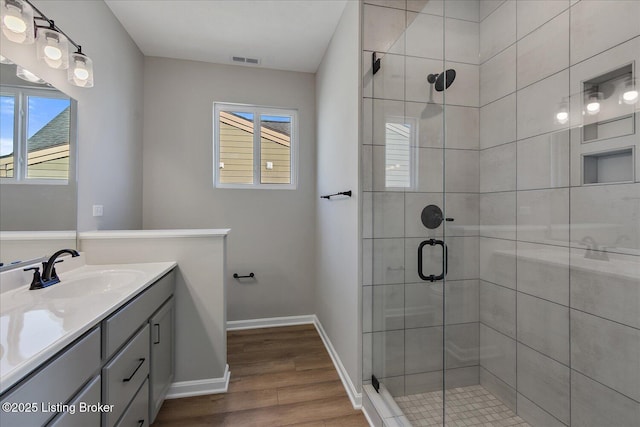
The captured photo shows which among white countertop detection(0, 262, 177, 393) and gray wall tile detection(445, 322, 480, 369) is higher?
white countertop detection(0, 262, 177, 393)

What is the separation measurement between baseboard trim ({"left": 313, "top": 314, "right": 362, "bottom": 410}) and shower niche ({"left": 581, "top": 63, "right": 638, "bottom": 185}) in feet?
5.95

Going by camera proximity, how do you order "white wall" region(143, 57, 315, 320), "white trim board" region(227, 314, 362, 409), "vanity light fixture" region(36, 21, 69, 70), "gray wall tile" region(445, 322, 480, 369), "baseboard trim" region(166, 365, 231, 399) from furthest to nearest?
1. "white wall" region(143, 57, 315, 320)
2. "white trim board" region(227, 314, 362, 409)
3. "baseboard trim" region(166, 365, 231, 399)
4. "gray wall tile" region(445, 322, 480, 369)
5. "vanity light fixture" region(36, 21, 69, 70)

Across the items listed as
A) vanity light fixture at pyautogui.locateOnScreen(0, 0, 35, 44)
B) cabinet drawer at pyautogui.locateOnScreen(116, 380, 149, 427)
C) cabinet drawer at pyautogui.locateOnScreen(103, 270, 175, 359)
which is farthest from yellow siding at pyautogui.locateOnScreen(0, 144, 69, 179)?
cabinet drawer at pyautogui.locateOnScreen(116, 380, 149, 427)

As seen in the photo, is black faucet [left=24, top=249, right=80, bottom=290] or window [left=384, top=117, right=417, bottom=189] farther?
window [left=384, top=117, right=417, bottom=189]

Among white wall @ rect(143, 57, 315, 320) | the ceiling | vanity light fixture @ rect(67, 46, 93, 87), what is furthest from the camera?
white wall @ rect(143, 57, 315, 320)

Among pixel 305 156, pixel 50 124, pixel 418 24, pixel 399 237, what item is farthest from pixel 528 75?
pixel 50 124

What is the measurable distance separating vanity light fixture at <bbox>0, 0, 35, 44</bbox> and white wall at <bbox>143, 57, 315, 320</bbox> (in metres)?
1.46

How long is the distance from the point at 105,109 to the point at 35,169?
2.85 feet

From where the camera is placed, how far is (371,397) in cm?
173

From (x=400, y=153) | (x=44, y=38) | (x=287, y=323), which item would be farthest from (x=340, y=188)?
(x=44, y=38)

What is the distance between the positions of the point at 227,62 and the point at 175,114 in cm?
76

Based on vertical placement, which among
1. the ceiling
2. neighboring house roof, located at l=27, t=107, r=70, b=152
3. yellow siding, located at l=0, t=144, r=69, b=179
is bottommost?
yellow siding, located at l=0, t=144, r=69, b=179

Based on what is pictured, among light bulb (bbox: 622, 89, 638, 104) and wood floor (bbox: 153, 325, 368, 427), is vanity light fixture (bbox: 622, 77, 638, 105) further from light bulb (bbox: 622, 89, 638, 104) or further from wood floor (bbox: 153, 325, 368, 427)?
wood floor (bbox: 153, 325, 368, 427)

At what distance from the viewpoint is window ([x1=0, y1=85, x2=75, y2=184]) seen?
128cm
